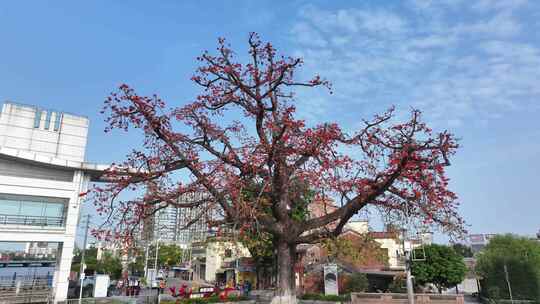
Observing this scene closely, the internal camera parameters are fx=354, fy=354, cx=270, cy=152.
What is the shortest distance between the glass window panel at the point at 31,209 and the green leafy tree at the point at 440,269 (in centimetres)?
2745

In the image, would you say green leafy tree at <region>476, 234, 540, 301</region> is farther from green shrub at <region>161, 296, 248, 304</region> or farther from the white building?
the white building

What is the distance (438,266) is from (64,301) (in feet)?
88.0

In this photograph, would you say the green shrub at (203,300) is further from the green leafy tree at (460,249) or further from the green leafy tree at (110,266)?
the green leafy tree at (110,266)

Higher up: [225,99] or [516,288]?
[225,99]

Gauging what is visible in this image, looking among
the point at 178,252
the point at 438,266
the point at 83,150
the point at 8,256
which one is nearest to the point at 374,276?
the point at 438,266

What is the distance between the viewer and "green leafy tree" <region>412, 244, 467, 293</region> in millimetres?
27922

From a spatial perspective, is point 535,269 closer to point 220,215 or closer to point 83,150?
point 220,215

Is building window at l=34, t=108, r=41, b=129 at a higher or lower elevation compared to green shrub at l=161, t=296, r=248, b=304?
higher

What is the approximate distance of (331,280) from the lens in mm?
25141

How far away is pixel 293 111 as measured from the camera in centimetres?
923

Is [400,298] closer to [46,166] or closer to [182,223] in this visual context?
[182,223]

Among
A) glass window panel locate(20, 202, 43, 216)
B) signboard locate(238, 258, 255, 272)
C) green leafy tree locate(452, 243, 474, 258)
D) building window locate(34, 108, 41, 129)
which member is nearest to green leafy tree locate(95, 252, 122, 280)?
signboard locate(238, 258, 255, 272)

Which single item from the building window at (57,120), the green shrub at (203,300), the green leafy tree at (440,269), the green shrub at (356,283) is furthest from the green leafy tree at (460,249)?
the building window at (57,120)

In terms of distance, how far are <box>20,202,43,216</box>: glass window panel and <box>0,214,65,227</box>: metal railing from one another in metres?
0.19
